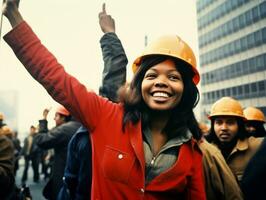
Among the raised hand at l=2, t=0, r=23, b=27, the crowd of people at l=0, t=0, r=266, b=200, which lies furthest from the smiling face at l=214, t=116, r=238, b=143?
the raised hand at l=2, t=0, r=23, b=27

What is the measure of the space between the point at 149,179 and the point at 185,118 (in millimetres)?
597

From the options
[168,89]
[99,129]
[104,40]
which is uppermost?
[104,40]

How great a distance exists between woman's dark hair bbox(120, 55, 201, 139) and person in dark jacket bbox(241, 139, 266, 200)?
0.89 metres

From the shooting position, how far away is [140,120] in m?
2.05

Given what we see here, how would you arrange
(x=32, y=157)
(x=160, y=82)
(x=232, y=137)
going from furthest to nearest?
(x=32, y=157), (x=232, y=137), (x=160, y=82)

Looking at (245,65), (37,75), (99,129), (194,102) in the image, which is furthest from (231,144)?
(245,65)

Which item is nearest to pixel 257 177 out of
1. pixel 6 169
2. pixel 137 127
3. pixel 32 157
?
pixel 137 127

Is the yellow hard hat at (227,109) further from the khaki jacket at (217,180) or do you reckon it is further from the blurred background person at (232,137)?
the khaki jacket at (217,180)

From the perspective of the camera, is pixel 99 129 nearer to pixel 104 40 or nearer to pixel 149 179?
pixel 149 179

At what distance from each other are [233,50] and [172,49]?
171 ft

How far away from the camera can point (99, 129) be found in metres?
1.92

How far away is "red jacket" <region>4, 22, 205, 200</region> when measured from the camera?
5.69 ft

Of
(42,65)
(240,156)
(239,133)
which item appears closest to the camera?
(42,65)

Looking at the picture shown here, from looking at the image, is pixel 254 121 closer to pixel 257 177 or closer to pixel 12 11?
pixel 257 177
